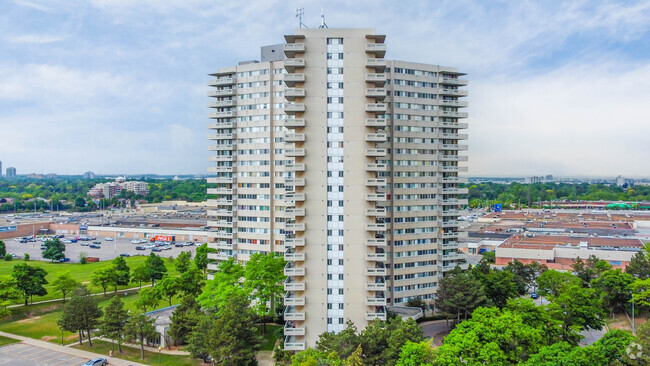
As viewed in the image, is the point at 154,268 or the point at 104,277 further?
the point at 154,268

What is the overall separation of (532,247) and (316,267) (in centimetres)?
6989

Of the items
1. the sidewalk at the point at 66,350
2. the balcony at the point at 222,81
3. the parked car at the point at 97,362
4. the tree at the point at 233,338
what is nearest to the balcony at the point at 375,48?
the balcony at the point at 222,81

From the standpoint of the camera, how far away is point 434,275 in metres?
70.0

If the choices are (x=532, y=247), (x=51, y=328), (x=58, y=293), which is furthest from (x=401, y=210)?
(x=58, y=293)

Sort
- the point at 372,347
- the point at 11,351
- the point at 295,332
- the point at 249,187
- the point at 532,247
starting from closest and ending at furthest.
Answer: the point at 372,347
the point at 295,332
the point at 11,351
the point at 249,187
the point at 532,247

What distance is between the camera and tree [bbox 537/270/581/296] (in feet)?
190

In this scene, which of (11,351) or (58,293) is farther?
(58,293)

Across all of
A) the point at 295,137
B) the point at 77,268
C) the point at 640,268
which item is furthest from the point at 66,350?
the point at 640,268

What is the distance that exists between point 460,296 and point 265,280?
84.9 feet

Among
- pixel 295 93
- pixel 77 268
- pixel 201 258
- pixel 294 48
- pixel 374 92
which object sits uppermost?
pixel 294 48

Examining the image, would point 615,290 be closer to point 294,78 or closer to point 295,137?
point 295,137

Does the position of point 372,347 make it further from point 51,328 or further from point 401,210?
point 51,328

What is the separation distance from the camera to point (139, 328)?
166ft

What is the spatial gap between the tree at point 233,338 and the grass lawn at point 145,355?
7.03 metres
